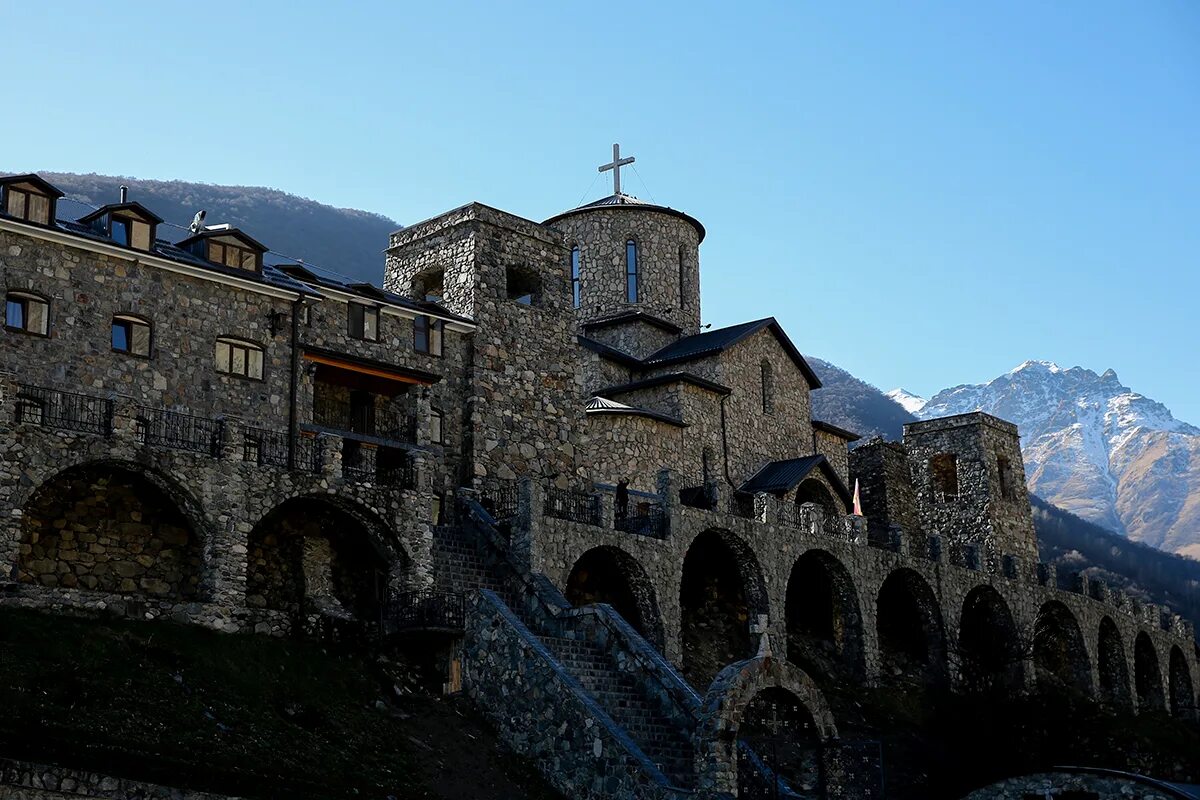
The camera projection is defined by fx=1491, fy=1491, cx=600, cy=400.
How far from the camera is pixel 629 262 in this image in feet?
179

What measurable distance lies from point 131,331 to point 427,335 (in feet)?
27.3

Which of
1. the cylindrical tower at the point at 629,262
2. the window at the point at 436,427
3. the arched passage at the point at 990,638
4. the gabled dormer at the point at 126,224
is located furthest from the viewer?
the cylindrical tower at the point at 629,262

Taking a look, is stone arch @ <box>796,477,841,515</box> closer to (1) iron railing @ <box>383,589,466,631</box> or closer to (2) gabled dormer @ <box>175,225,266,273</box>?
(1) iron railing @ <box>383,589,466,631</box>

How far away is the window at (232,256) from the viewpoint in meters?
33.9

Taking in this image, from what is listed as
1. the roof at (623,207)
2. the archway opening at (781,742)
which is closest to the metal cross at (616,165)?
the roof at (623,207)

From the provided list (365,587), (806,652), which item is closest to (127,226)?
(365,587)

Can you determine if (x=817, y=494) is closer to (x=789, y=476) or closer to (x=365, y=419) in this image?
(x=789, y=476)

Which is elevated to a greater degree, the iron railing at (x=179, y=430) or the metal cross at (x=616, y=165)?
the metal cross at (x=616, y=165)

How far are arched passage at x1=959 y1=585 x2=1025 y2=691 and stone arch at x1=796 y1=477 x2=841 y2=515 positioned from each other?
5346mm

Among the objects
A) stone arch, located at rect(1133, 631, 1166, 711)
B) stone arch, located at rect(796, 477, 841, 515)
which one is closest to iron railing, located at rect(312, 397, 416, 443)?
stone arch, located at rect(796, 477, 841, 515)

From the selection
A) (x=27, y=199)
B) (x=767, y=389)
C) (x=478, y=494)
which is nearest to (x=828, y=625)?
(x=767, y=389)

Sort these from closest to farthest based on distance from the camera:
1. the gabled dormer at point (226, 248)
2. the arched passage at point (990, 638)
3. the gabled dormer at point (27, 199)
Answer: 1. the gabled dormer at point (27, 199)
2. the gabled dormer at point (226, 248)
3. the arched passage at point (990, 638)

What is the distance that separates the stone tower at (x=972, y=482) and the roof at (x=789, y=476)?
9.44 m

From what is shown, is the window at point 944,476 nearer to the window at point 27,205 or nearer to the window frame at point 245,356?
the window frame at point 245,356
